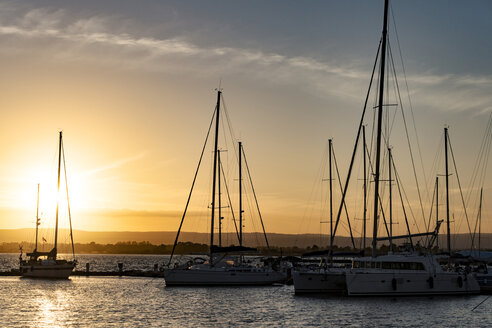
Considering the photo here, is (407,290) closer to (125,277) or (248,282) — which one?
(248,282)

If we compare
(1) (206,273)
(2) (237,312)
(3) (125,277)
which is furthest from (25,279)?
(2) (237,312)

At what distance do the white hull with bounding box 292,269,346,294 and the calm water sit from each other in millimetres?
1239

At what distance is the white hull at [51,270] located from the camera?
7196 centimetres

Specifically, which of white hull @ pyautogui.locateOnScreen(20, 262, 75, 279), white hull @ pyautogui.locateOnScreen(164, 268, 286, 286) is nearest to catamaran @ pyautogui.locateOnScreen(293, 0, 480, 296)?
white hull @ pyautogui.locateOnScreen(164, 268, 286, 286)

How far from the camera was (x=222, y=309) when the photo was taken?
1678 inches

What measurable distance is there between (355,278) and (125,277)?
137ft

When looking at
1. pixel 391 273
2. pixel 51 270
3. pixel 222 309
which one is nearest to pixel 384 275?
pixel 391 273

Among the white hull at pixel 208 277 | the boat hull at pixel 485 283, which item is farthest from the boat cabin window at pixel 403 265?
the white hull at pixel 208 277

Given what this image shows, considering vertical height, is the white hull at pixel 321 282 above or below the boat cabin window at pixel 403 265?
below

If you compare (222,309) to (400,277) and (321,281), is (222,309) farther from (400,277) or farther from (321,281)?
(400,277)

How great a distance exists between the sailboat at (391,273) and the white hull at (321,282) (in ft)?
6.20

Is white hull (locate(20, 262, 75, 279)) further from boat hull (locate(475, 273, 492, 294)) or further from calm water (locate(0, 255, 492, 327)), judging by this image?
boat hull (locate(475, 273, 492, 294))

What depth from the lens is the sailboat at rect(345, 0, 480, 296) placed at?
150 ft

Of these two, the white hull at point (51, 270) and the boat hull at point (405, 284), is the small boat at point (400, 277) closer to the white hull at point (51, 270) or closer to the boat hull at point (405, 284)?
the boat hull at point (405, 284)
